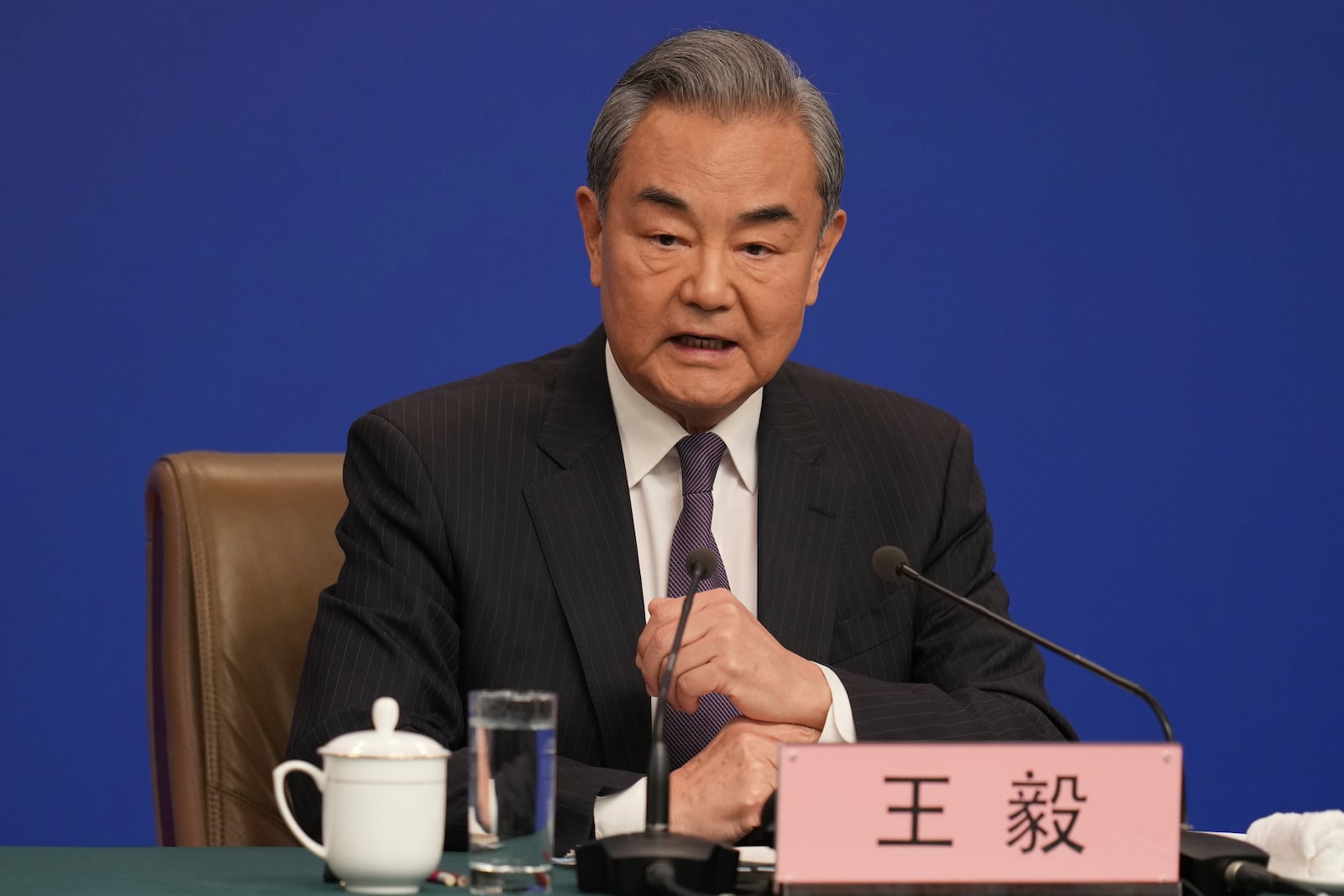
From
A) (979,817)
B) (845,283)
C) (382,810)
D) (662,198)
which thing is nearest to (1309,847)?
(979,817)

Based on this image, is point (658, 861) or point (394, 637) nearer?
point (658, 861)

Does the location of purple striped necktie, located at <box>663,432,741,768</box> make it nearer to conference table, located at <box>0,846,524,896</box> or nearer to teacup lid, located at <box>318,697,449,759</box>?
conference table, located at <box>0,846,524,896</box>

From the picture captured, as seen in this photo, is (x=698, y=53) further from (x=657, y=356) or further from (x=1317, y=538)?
(x=1317, y=538)

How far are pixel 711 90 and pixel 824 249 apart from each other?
0.93 feet

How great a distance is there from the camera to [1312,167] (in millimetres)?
3176

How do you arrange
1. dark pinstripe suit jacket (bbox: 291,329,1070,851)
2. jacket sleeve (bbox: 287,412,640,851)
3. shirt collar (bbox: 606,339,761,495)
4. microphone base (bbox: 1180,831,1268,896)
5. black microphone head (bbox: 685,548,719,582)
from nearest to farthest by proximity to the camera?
microphone base (bbox: 1180,831,1268,896) → black microphone head (bbox: 685,548,719,582) → jacket sleeve (bbox: 287,412,640,851) → dark pinstripe suit jacket (bbox: 291,329,1070,851) → shirt collar (bbox: 606,339,761,495)

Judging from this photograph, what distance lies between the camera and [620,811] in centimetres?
151

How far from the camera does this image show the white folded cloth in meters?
1.28

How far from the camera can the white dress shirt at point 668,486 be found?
6.18 ft

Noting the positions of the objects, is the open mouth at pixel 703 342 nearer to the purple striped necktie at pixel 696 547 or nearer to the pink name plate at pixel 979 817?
the purple striped necktie at pixel 696 547

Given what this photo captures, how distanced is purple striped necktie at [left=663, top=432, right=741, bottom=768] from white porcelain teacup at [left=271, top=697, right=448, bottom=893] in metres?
0.58

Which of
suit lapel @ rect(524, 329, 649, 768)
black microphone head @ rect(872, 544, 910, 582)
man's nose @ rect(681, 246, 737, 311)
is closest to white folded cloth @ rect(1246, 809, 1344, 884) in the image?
black microphone head @ rect(872, 544, 910, 582)

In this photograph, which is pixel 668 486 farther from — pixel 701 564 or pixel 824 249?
pixel 701 564

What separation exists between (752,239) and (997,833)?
35.1 inches
